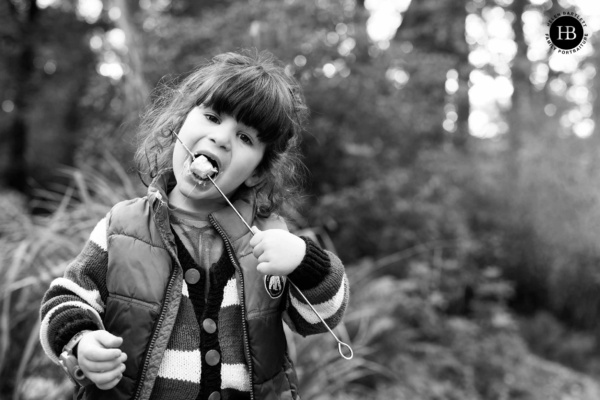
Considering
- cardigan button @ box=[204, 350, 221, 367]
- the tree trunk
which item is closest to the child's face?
cardigan button @ box=[204, 350, 221, 367]

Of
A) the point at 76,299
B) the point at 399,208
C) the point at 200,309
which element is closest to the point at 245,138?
the point at 200,309

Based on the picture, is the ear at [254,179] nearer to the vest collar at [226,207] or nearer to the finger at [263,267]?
the vest collar at [226,207]

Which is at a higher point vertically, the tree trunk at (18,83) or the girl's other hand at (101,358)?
the girl's other hand at (101,358)

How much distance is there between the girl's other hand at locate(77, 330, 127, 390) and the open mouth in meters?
0.39

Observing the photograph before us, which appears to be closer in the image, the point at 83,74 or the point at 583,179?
the point at 583,179

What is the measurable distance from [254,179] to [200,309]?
38 cm

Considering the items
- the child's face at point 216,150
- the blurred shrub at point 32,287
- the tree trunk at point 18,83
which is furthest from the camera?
the tree trunk at point 18,83

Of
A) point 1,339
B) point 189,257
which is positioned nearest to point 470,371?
point 1,339

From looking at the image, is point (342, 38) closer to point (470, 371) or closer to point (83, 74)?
point (470, 371)

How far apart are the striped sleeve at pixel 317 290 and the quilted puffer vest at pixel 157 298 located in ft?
0.19

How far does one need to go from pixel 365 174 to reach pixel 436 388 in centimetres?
190

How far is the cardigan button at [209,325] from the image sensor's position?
1354 millimetres

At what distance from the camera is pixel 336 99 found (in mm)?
5082

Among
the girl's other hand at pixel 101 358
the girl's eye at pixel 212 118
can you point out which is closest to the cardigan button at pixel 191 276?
the girl's other hand at pixel 101 358
